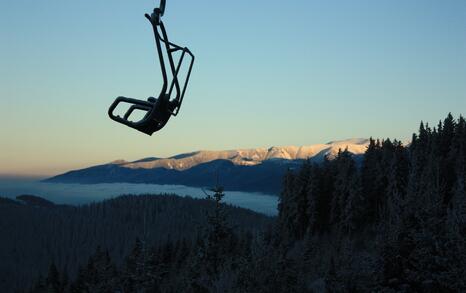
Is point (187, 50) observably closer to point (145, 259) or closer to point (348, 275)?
point (348, 275)

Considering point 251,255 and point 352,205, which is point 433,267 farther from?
point 352,205

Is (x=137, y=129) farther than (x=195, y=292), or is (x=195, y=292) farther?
(x=195, y=292)

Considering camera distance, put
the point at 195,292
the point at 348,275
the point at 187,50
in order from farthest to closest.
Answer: the point at 195,292
the point at 348,275
the point at 187,50

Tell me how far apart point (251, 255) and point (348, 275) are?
3.69 meters

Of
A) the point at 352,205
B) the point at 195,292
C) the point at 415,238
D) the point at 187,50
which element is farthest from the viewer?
the point at 352,205

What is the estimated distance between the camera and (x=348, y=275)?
18.0 m

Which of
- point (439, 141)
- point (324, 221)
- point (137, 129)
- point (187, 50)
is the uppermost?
point (439, 141)

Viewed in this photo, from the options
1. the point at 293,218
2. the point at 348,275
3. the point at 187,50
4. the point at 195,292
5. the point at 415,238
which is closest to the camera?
the point at 187,50

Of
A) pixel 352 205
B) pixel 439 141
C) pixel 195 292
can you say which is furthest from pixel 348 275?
pixel 439 141

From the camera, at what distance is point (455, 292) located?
14.0 meters

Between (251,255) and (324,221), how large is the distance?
61338mm

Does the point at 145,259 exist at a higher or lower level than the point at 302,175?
lower

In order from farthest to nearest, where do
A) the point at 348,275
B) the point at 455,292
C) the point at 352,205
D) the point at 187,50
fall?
the point at 352,205, the point at 348,275, the point at 455,292, the point at 187,50

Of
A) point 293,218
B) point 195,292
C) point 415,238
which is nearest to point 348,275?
point 415,238
